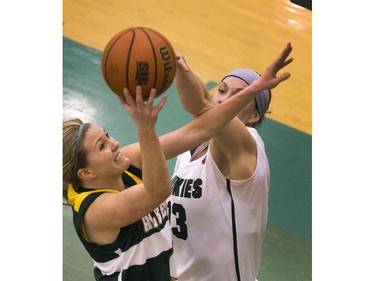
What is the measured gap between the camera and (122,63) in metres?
2.73

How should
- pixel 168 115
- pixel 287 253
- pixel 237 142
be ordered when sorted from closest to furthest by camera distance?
pixel 237 142 < pixel 287 253 < pixel 168 115

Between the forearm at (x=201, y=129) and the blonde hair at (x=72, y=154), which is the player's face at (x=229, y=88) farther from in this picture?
the blonde hair at (x=72, y=154)

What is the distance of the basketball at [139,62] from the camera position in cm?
270

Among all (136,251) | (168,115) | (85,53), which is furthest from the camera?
(85,53)

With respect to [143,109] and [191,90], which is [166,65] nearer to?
[143,109]

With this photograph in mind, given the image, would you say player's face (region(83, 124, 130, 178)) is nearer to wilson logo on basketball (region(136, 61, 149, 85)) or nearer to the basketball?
the basketball

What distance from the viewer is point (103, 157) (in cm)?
294

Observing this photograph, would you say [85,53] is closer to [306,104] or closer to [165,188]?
[306,104]

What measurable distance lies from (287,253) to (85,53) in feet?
6.58

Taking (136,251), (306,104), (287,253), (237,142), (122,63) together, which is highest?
(122,63)

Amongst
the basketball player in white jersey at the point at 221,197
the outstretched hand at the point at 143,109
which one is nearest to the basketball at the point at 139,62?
the outstretched hand at the point at 143,109

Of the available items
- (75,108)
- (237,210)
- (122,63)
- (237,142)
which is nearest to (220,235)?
(237,210)

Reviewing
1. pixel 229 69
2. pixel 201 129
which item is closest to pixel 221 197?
pixel 201 129

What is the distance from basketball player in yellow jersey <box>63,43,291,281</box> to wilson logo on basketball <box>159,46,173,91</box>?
0.75 ft
